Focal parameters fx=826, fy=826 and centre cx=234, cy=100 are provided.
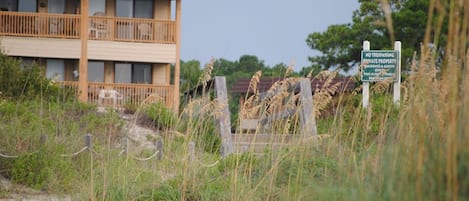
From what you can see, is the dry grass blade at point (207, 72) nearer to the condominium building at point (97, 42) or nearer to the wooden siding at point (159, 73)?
the condominium building at point (97, 42)

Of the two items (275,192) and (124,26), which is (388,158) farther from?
(124,26)

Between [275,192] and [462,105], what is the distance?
167 inches

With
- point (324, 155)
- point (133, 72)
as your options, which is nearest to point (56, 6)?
point (133, 72)

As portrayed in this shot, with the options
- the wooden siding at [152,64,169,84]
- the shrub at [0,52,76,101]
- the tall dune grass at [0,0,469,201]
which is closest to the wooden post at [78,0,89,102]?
the wooden siding at [152,64,169,84]

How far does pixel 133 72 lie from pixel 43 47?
11.4 feet

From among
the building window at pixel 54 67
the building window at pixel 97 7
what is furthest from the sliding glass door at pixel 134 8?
the building window at pixel 54 67

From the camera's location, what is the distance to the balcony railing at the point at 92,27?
29.8m

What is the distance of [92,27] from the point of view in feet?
98.9

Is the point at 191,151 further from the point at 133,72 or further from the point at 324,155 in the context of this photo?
the point at 133,72

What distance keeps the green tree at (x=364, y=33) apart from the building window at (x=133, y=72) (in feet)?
33.9

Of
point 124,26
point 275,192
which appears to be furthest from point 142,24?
point 275,192

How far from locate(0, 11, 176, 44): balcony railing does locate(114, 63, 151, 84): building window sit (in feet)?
3.96

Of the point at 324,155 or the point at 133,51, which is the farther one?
the point at 133,51

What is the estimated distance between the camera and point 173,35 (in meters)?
30.4
